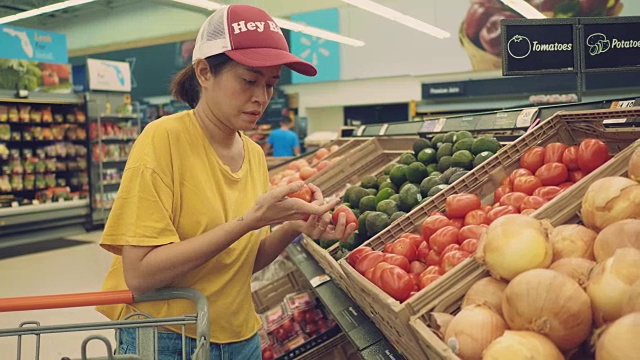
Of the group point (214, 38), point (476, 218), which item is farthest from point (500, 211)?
point (214, 38)

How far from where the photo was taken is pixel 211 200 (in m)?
1.51

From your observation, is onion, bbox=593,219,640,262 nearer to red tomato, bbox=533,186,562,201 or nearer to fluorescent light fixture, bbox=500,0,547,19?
red tomato, bbox=533,186,562,201

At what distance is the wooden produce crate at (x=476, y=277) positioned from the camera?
4.01 ft

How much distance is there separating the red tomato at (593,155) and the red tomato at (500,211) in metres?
0.34

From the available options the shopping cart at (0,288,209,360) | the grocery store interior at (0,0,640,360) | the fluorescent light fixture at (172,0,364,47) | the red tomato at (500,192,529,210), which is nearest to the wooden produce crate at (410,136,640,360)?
the grocery store interior at (0,0,640,360)

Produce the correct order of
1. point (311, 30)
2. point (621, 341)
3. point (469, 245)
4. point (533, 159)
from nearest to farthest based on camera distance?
1. point (621, 341)
2. point (469, 245)
3. point (533, 159)
4. point (311, 30)

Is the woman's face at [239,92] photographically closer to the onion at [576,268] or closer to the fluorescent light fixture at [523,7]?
the onion at [576,268]

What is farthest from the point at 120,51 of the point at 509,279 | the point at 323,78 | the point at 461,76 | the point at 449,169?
the point at 509,279

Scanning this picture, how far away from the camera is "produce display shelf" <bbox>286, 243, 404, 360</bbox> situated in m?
1.86

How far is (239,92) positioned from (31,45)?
8.99 meters

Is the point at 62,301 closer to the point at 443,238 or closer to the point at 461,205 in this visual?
the point at 443,238

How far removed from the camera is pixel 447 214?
222cm

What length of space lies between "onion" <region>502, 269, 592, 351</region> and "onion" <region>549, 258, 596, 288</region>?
0.08m

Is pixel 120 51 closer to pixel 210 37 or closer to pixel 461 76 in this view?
pixel 461 76
